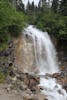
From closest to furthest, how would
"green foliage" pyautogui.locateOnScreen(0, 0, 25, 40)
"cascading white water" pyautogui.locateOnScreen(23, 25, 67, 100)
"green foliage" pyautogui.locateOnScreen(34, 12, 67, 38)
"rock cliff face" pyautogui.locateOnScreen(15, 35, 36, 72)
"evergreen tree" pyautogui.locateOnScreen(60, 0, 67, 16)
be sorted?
1. "green foliage" pyautogui.locateOnScreen(0, 0, 25, 40)
2. "rock cliff face" pyautogui.locateOnScreen(15, 35, 36, 72)
3. "cascading white water" pyautogui.locateOnScreen(23, 25, 67, 100)
4. "green foliage" pyautogui.locateOnScreen(34, 12, 67, 38)
5. "evergreen tree" pyautogui.locateOnScreen(60, 0, 67, 16)

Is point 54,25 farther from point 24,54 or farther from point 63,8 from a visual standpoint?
point 63,8

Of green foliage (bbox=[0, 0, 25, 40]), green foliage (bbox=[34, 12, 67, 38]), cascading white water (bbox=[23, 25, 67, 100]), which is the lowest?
cascading white water (bbox=[23, 25, 67, 100])

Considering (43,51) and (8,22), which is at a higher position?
(8,22)

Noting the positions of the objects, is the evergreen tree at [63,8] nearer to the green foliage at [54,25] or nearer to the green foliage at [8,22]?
the green foliage at [54,25]

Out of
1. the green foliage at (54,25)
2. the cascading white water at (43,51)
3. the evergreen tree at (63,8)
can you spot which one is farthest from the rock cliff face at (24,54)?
the evergreen tree at (63,8)

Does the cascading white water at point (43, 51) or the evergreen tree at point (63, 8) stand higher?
the evergreen tree at point (63, 8)

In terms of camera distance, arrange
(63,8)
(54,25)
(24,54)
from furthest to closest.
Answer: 1. (63,8)
2. (54,25)
3. (24,54)

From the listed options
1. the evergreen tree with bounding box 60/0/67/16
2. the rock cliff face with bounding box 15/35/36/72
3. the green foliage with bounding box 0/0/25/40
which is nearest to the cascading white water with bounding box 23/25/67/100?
the rock cliff face with bounding box 15/35/36/72

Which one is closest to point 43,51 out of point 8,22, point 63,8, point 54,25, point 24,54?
point 24,54

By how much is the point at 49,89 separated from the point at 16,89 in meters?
3.86

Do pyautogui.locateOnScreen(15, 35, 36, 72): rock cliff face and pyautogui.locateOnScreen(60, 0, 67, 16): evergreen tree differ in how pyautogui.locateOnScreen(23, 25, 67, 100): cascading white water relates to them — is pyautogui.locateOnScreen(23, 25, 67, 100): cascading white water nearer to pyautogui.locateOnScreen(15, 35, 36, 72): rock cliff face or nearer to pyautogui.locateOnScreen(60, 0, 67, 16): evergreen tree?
pyautogui.locateOnScreen(15, 35, 36, 72): rock cliff face

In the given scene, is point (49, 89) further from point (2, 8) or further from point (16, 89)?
point (2, 8)

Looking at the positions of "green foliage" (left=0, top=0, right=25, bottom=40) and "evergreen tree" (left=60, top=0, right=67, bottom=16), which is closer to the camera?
"green foliage" (left=0, top=0, right=25, bottom=40)

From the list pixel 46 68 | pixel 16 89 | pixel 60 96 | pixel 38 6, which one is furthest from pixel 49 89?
pixel 38 6
